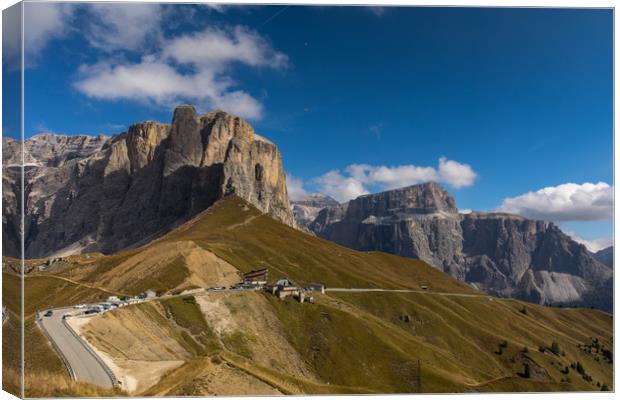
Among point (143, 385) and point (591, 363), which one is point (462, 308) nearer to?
point (591, 363)

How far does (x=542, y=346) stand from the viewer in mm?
161875

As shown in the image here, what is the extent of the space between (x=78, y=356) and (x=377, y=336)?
6094 cm

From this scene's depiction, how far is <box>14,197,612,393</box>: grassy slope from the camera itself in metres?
77.1

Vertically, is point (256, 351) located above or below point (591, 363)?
above

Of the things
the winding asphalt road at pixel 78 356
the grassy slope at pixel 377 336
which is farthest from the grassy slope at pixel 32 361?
the grassy slope at pixel 377 336

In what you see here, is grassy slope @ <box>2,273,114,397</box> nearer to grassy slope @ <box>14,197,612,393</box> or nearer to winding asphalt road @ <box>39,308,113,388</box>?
winding asphalt road @ <box>39,308,113,388</box>

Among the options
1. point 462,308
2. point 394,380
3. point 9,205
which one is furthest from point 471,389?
point 462,308

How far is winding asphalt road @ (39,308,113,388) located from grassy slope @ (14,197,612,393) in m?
7.65

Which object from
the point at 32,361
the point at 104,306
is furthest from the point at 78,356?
the point at 104,306

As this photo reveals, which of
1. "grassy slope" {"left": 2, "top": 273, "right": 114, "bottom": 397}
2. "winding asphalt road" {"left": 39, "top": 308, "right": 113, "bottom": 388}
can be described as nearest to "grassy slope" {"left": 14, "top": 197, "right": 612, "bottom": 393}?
"winding asphalt road" {"left": 39, "top": 308, "right": 113, "bottom": 388}

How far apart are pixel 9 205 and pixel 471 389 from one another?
72085mm

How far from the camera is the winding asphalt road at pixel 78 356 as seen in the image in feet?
115

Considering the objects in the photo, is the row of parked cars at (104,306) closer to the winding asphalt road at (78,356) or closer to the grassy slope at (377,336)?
the grassy slope at (377,336)

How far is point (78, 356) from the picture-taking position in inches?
1594
